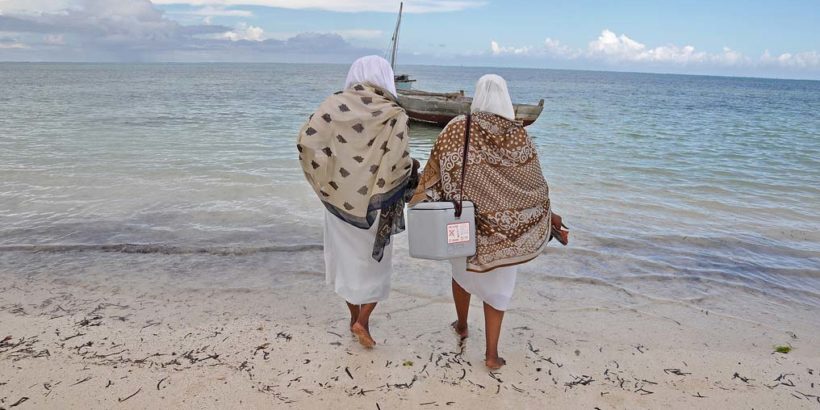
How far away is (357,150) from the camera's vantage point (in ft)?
8.54

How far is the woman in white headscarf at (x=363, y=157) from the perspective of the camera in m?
2.59

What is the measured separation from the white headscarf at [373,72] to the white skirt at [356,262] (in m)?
0.71

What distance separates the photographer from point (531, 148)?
2.61 metres

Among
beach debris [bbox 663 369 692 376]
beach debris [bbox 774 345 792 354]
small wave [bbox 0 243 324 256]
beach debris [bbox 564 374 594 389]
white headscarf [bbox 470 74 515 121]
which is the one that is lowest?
small wave [bbox 0 243 324 256]

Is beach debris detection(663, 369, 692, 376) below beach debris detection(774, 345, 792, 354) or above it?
above

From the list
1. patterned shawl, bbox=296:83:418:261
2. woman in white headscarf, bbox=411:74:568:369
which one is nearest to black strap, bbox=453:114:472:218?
woman in white headscarf, bbox=411:74:568:369

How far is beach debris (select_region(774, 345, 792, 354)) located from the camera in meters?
3.19

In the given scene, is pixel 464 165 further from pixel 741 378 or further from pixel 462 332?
pixel 741 378

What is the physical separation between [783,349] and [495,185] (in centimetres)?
215

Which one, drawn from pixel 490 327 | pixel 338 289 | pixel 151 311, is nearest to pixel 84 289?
pixel 151 311

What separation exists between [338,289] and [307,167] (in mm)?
723

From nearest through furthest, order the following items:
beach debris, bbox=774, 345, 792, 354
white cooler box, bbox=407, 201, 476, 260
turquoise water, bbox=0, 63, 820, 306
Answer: white cooler box, bbox=407, 201, 476, 260, beach debris, bbox=774, 345, 792, 354, turquoise water, bbox=0, 63, 820, 306

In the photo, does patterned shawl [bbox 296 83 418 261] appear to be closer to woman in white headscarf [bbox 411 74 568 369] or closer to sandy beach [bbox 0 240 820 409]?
woman in white headscarf [bbox 411 74 568 369]

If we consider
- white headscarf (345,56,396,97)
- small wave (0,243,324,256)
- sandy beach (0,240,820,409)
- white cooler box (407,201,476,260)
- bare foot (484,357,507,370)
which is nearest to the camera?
white cooler box (407,201,476,260)
